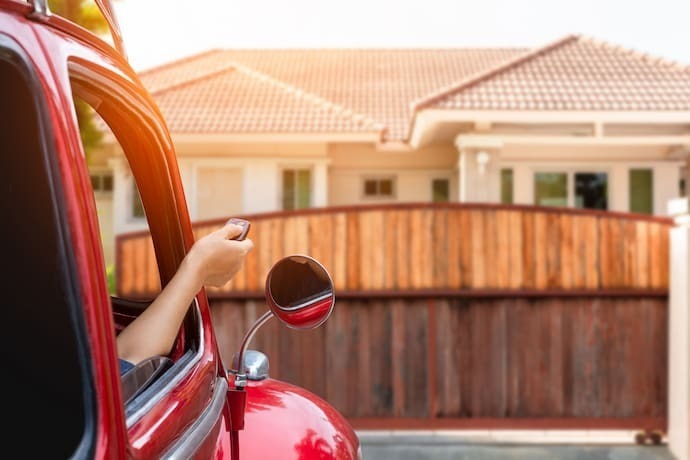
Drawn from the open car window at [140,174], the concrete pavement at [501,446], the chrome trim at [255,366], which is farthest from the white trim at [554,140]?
the open car window at [140,174]

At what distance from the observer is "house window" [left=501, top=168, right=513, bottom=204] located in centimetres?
1345

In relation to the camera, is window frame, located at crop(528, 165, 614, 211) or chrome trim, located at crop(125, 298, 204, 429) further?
window frame, located at crop(528, 165, 614, 211)

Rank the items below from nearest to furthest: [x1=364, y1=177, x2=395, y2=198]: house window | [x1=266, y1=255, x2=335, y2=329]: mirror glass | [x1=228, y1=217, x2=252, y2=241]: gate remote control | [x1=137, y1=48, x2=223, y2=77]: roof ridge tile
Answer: [x1=228, y1=217, x2=252, y2=241]: gate remote control < [x1=266, y1=255, x2=335, y2=329]: mirror glass < [x1=364, y1=177, x2=395, y2=198]: house window < [x1=137, y1=48, x2=223, y2=77]: roof ridge tile

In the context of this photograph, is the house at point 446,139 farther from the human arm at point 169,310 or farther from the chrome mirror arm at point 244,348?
the human arm at point 169,310

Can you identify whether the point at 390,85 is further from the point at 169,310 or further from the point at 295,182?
the point at 169,310

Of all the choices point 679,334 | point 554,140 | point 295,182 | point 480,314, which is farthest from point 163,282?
point 295,182

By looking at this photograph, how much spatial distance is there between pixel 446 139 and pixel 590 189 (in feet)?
8.33

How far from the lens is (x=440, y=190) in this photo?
15820 mm

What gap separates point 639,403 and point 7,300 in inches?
285

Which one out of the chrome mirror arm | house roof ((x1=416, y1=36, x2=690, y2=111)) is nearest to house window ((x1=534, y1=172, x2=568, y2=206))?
house roof ((x1=416, y1=36, x2=690, y2=111))

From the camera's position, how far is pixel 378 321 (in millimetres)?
7500

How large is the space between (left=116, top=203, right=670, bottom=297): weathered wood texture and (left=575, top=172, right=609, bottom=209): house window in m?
6.29

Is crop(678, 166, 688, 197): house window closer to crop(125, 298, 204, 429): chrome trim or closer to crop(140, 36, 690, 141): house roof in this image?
crop(140, 36, 690, 141): house roof

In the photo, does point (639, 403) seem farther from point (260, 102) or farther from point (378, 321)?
point (260, 102)
